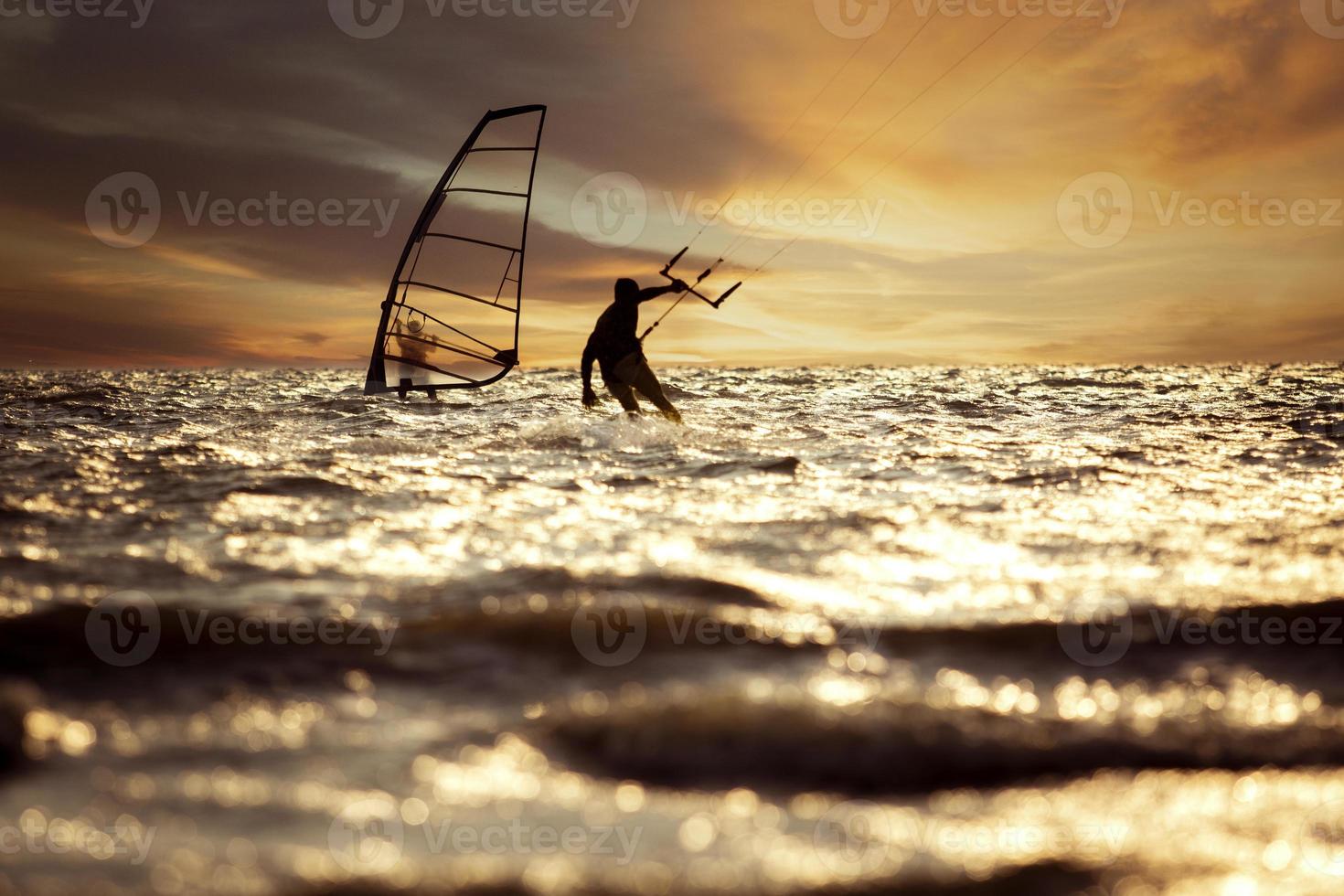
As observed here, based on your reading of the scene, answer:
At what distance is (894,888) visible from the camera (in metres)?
1.86

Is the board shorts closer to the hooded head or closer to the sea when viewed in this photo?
the hooded head

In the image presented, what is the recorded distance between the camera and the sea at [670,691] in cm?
198

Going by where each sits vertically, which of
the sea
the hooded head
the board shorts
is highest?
the hooded head

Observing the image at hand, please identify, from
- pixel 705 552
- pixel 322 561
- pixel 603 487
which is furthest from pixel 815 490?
pixel 322 561

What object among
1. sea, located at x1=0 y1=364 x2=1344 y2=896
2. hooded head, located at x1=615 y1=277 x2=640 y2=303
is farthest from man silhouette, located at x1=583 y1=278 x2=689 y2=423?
sea, located at x1=0 y1=364 x2=1344 y2=896

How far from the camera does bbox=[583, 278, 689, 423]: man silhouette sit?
39.8 feet

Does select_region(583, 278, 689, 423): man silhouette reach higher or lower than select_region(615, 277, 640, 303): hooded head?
lower

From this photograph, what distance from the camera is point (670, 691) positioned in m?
2.87

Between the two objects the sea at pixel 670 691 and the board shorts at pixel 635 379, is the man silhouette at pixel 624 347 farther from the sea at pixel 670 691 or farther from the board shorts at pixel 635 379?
the sea at pixel 670 691

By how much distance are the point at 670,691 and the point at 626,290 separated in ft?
32.0

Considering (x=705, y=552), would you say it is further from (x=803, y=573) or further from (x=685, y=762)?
(x=685, y=762)

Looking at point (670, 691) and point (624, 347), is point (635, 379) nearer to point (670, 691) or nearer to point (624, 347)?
point (624, 347)

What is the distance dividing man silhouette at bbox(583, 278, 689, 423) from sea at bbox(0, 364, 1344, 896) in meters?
5.62

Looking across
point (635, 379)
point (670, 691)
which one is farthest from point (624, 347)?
point (670, 691)
